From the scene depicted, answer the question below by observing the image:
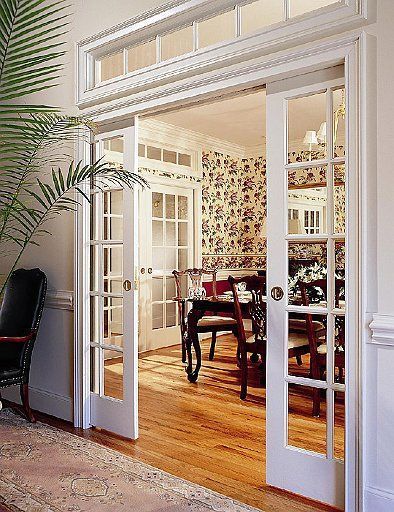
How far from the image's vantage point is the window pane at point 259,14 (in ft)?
9.09

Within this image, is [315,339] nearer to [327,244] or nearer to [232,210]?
[327,244]

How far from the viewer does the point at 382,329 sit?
7.73 ft

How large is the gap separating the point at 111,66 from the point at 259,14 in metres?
1.25

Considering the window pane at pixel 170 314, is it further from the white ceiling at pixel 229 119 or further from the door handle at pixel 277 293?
the door handle at pixel 277 293

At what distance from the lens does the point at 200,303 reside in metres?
5.27

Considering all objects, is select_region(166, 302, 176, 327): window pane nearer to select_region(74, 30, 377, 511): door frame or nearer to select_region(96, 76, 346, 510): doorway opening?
select_region(96, 76, 346, 510): doorway opening

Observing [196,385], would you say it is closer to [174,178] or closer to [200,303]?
[200,303]

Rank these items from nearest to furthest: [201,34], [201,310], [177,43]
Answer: [201,34] → [177,43] → [201,310]

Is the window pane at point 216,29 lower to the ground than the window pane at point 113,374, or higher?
Result: higher

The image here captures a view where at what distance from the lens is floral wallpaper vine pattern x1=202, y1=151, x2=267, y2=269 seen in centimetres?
808

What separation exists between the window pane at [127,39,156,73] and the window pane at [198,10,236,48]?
40 centimetres

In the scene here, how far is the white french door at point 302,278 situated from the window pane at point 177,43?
648 mm

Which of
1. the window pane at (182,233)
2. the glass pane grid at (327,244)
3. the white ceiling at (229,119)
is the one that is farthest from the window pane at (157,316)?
the glass pane grid at (327,244)

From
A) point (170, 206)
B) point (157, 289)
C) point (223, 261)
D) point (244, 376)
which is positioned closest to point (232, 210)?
point (223, 261)
